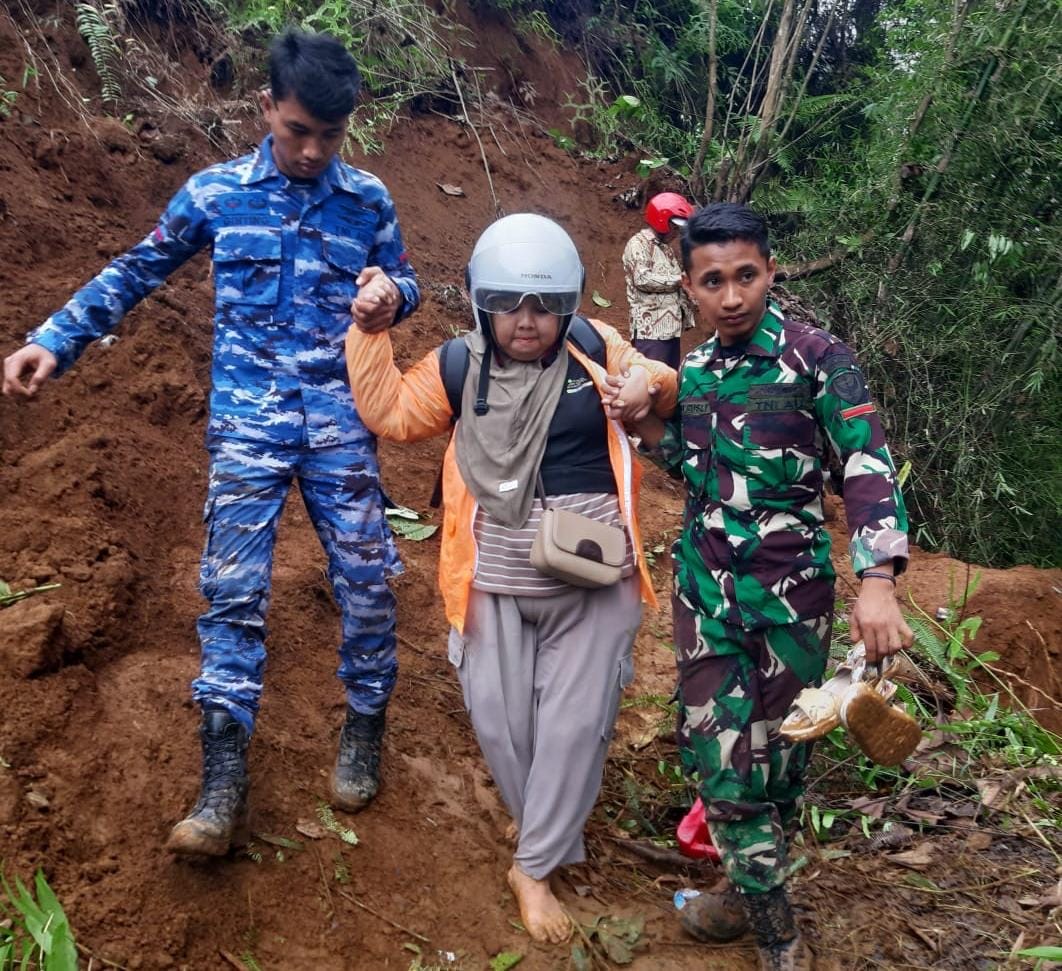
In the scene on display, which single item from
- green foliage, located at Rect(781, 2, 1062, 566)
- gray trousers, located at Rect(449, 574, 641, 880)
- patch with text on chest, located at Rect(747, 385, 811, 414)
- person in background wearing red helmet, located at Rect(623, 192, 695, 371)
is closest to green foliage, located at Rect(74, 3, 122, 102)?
person in background wearing red helmet, located at Rect(623, 192, 695, 371)

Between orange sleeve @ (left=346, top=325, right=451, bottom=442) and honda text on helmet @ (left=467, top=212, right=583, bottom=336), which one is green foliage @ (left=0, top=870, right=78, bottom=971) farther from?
honda text on helmet @ (left=467, top=212, right=583, bottom=336)

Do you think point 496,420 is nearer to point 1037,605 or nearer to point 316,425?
point 316,425

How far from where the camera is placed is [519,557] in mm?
2771

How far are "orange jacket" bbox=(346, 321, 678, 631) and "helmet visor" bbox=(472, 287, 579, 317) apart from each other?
0.48ft

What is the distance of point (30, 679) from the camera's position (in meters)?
3.01

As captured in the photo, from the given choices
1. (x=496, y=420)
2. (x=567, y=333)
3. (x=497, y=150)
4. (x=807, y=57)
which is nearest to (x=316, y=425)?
(x=496, y=420)

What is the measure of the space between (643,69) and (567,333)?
9595 millimetres

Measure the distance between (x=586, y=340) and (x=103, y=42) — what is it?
5057 millimetres

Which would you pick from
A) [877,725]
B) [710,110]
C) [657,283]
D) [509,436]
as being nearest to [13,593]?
[509,436]

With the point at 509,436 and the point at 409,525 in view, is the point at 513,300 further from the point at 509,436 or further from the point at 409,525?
the point at 409,525

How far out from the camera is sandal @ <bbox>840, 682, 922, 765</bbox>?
7.50 ft

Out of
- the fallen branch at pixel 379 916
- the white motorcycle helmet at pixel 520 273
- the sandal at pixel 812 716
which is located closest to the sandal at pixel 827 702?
the sandal at pixel 812 716

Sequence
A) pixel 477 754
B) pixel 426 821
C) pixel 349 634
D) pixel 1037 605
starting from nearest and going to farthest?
pixel 349 634 < pixel 426 821 < pixel 477 754 < pixel 1037 605

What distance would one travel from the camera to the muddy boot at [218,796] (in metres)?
2.60
